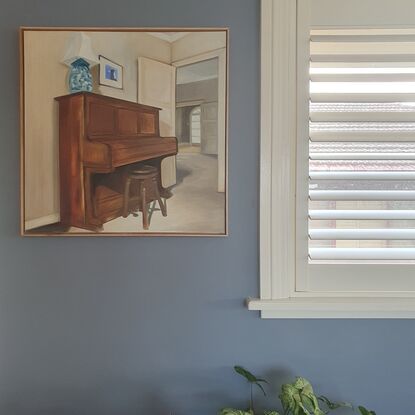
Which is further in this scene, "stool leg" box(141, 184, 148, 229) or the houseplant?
"stool leg" box(141, 184, 148, 229)

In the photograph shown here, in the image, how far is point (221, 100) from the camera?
1256mm

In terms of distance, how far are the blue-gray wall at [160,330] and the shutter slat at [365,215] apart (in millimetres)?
208

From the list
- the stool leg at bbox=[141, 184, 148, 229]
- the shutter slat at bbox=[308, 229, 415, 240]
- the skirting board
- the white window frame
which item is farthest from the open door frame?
the skirting board

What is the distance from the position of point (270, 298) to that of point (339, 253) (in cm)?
25

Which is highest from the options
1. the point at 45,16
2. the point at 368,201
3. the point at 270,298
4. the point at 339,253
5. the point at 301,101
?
the point at 45,16

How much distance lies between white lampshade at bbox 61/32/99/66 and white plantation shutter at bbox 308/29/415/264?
0.65 metres

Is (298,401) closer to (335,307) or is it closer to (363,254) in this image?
(335,307)

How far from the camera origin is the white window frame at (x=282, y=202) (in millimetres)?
1265

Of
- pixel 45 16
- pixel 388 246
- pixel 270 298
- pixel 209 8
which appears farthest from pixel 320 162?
pixel 45 16

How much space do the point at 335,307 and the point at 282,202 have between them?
35 centimetres

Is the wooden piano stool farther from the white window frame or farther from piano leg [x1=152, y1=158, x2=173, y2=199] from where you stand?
the white window frame

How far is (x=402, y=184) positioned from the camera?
1.29 metres

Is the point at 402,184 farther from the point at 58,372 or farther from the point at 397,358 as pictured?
the point at 58,372

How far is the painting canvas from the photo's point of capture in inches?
49.1
